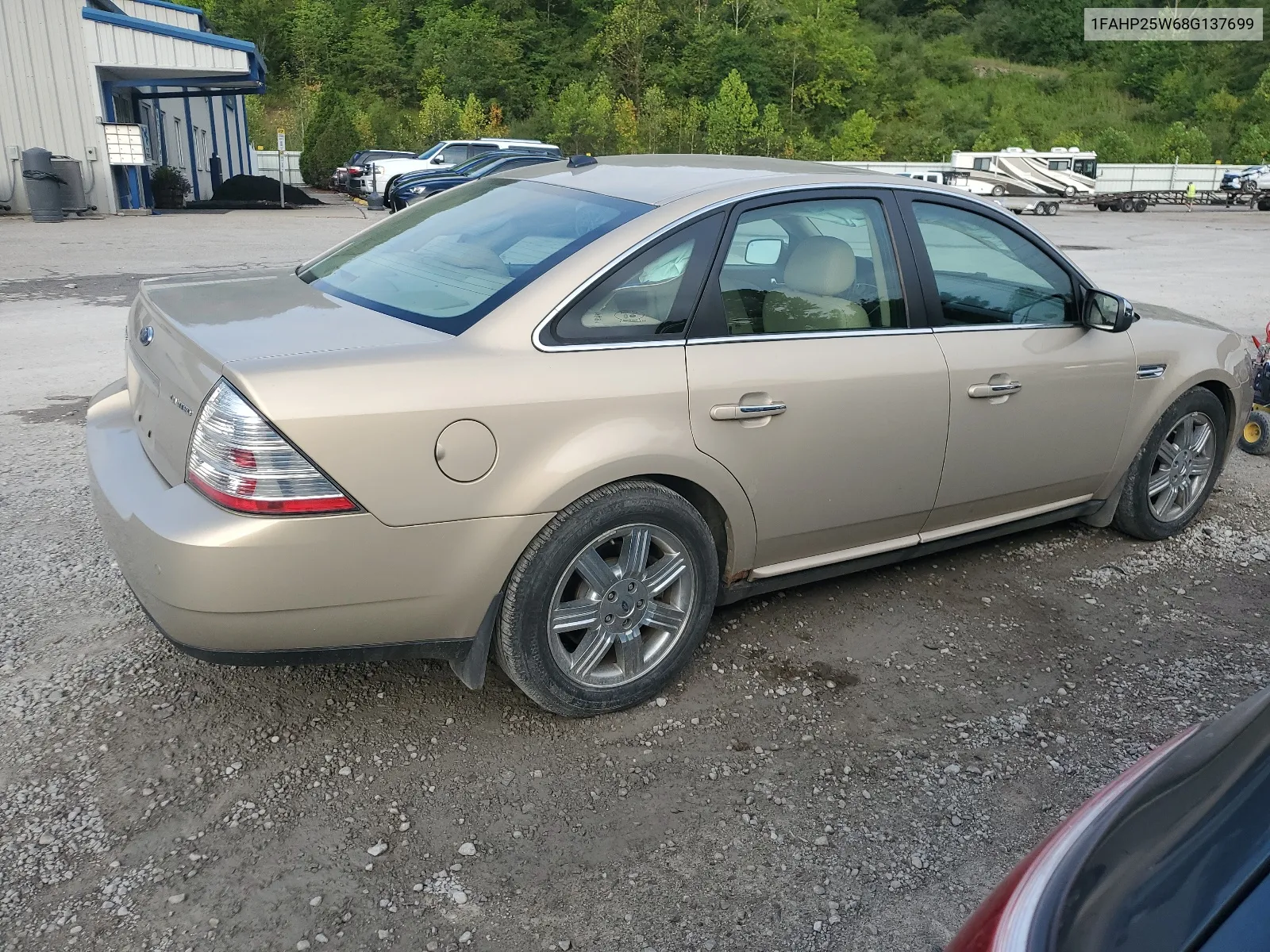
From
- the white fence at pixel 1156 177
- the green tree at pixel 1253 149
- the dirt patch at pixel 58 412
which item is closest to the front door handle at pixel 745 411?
the dirt patch at pixel 58 412

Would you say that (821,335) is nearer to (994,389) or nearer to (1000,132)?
(994,389)

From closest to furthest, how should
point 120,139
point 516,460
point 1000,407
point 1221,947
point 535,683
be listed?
point 1221,947 < point 516,460 < point 535,683 < point 1000,407 < point 120,139

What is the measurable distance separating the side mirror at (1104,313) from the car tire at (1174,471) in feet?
2.13

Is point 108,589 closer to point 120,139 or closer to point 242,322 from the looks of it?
point 242,322

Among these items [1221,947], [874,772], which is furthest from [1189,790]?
→ [874,772]

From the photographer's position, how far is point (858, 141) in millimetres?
65438

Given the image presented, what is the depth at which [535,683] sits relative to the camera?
312 cm

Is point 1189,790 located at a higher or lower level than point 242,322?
lower

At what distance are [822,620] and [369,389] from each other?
6.61 feet

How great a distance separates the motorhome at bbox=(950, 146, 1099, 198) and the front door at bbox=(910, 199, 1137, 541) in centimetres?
3487

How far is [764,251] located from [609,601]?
1251 millimetres

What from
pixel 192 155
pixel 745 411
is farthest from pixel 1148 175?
pixel 745 411

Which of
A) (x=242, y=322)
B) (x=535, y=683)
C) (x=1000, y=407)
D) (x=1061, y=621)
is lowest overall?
(x=1061, y=621)

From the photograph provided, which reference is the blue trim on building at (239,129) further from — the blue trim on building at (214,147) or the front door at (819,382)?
the front door at (819,382)
